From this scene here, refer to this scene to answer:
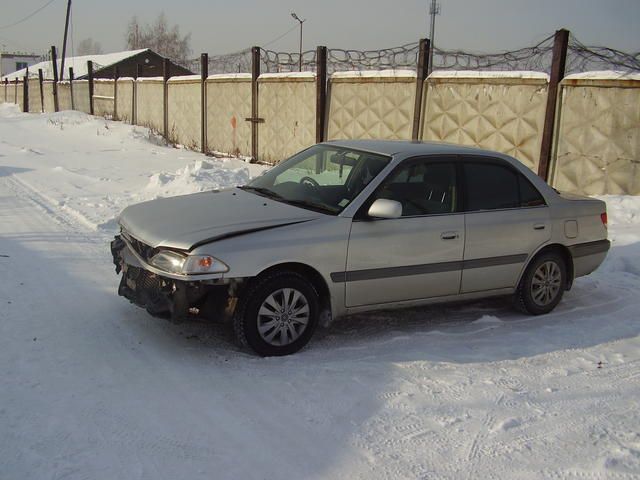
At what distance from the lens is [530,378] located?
4727 millimetres

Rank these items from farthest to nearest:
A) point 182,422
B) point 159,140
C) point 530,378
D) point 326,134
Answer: point 159,140 → point 326,134 → point 530,378 → point 182,422

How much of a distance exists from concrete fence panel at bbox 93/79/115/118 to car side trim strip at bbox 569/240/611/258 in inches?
944

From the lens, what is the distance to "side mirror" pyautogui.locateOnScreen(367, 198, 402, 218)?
16.4ft

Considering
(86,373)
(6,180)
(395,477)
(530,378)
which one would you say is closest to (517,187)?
(530,378)

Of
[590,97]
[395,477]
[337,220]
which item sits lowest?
[395,477]

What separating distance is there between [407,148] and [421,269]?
1.11 m

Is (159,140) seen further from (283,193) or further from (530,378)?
(530,378)

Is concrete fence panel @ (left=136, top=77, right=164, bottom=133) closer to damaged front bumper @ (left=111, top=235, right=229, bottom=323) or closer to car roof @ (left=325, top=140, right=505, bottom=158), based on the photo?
car roof @ (left=325, top=140, right=505, bottom=158)

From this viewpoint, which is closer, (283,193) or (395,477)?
(395,477)

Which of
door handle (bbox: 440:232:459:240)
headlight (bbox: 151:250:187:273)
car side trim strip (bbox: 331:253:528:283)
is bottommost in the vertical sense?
car side trim strip (bbox: 331:253:528:283)

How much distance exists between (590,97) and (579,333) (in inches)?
229

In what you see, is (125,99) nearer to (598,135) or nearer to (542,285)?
(598,135)

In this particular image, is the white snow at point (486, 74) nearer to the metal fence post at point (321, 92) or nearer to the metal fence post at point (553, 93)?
the metal fence post at point (553, 93)

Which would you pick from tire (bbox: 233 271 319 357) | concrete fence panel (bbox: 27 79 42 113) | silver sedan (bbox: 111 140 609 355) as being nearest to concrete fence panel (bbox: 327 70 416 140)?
silver sedan (bbox: 111 140 609 355)
